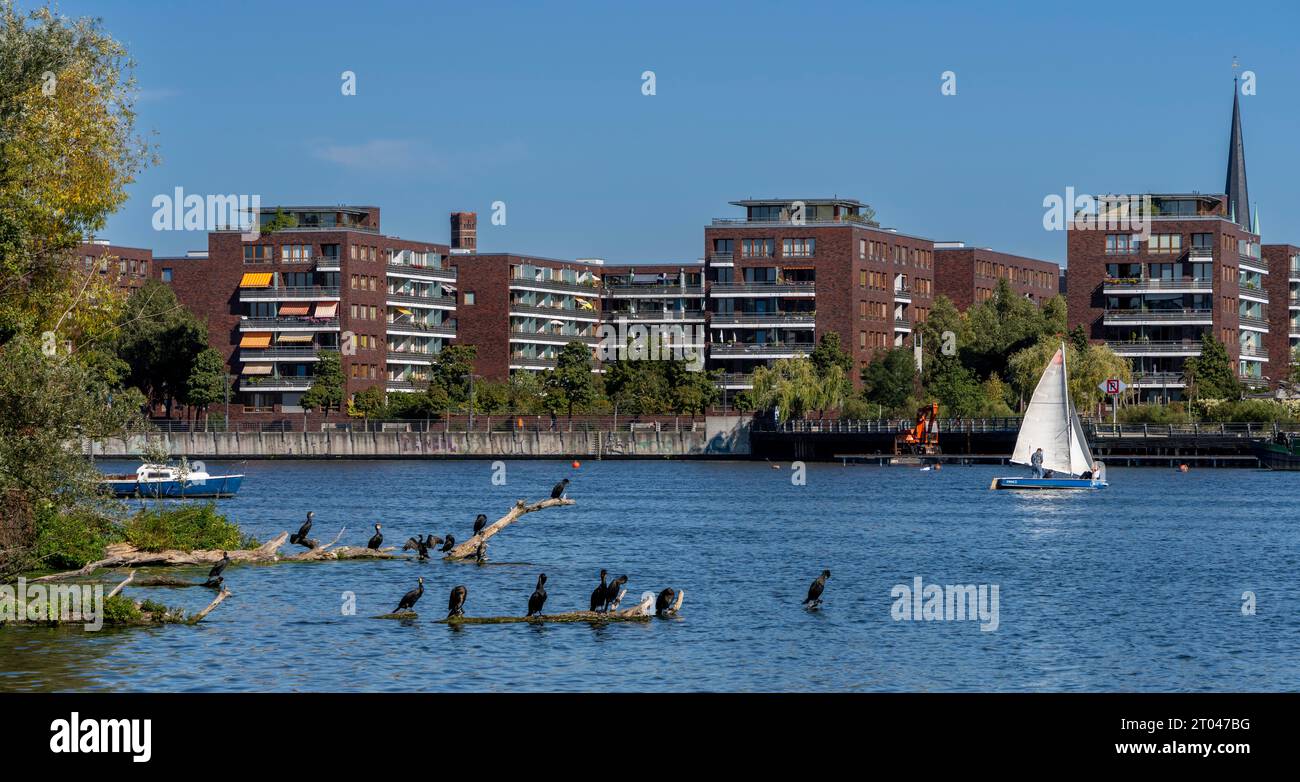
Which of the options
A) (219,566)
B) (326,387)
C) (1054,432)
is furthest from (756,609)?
(326,387)

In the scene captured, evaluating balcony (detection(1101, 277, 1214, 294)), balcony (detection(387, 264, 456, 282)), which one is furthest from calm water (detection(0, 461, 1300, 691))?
balcony (detection(387, 264, 456, 282))

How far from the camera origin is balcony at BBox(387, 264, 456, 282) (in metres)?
190

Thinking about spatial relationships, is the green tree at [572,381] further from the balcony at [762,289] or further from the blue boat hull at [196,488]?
the blue boat hull at [196,488]

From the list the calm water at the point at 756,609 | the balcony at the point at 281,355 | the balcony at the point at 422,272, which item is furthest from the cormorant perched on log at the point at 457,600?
the balcony at the point at 422,272

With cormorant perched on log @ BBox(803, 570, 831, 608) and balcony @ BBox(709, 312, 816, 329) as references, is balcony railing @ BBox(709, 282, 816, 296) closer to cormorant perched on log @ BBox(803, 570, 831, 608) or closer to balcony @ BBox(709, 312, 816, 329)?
balcony @ BBox(709, 312, 816, 329)

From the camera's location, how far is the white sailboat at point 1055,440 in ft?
366

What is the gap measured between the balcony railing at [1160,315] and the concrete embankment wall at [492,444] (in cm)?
4094

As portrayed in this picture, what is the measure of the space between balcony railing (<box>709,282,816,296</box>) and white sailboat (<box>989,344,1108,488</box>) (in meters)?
70.1

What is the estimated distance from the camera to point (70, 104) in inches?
1686

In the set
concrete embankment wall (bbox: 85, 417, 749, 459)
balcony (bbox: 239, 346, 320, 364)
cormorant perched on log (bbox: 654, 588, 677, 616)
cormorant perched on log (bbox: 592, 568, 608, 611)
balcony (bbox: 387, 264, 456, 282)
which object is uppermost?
balcony (bbox: 387, 264, 456, 282)

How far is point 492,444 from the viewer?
568ft
